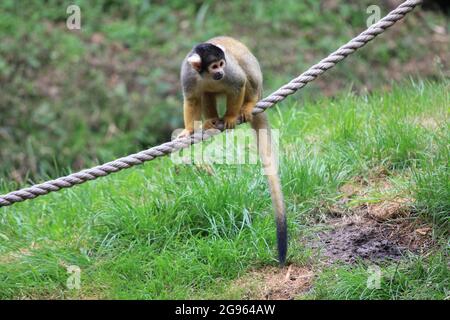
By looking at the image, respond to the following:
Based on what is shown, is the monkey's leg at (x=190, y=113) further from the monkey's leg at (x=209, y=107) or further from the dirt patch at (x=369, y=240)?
the dirt patch at (x=369, y=240)

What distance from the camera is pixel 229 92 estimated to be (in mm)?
5156

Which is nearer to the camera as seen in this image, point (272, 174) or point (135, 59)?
point (272, 174)

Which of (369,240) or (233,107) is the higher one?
(233,107)

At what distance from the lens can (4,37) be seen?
11.0m

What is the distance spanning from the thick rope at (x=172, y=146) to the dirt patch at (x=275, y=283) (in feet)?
3.33

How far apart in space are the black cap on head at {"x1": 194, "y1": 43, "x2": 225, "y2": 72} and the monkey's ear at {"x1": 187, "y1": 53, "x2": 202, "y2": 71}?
3 cm

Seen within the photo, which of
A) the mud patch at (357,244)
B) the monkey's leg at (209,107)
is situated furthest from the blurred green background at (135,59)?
the mud patch at (357,244)

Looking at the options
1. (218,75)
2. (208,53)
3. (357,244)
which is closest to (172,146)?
(218,75)

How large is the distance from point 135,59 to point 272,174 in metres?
6.60

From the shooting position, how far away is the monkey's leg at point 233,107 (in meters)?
5.17

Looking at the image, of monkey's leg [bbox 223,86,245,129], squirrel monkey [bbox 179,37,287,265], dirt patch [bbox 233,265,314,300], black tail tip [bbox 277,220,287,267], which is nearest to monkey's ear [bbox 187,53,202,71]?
squirrel monkey [bbox 179,37,287,265]

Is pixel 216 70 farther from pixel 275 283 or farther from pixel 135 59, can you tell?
pixel 135 59

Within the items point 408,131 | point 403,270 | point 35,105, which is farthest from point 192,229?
point 35,105

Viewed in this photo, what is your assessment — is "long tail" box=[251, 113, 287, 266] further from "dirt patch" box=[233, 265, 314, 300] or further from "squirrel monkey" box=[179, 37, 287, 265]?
"dirt patch" box=[233, 265, 314, 300]
